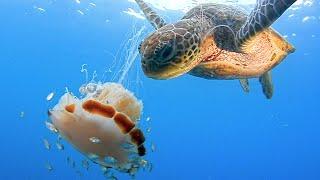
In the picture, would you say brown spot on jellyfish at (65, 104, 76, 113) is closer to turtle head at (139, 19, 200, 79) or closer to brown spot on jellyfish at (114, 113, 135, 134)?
brown spot on jellyfish at (114, 113, 135, 134)

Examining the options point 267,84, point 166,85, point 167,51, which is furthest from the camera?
point 166,85

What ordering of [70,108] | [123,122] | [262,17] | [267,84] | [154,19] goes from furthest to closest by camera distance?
1. [267,84]
2. [154,19]
3. [262,17]
4. [70,108]
5. [123,122]

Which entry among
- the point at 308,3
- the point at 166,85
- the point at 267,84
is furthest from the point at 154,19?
the point at 166,85

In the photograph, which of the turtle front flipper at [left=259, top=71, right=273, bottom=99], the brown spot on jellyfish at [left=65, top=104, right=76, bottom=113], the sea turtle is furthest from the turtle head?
the turtle front flipper at [left=259, top=71, right=273, bottom=99]

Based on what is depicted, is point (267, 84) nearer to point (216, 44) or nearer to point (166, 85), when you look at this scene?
point (216, 44)

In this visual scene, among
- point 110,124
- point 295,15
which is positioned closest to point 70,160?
point 110,124

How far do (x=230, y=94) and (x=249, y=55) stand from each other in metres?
40.0

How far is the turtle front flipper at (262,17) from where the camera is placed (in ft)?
13.5

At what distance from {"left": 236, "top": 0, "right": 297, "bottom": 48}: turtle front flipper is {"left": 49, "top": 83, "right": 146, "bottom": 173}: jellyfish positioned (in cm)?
199

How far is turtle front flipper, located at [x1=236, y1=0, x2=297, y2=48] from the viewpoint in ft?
13.5

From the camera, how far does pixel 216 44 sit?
4973mm

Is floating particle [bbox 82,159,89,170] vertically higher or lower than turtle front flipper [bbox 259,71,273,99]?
higher

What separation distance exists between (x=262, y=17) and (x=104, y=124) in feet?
8.08

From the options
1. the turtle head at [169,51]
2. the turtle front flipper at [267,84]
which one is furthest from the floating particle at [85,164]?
the turtle front flipper at [267,84]
